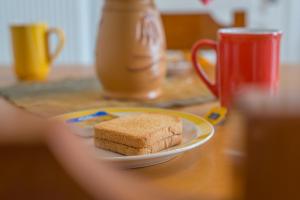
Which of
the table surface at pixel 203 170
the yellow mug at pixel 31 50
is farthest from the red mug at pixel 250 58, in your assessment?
the yellow mug at pixel 31 50

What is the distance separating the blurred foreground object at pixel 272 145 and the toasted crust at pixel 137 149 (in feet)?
1.16

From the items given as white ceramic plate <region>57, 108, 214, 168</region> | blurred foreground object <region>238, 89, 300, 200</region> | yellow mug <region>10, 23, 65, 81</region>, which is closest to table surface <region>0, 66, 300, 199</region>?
white ceramic plate <region>57, 108, 214, 168</region>

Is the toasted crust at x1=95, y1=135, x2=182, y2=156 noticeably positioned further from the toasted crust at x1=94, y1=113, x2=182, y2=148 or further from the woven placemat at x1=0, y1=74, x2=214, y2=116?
the woven placemat at x1=0, y1=74, x2=214, y2=116

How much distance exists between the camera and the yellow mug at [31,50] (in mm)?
1167

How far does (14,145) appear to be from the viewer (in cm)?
20

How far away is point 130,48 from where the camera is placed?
3.09ft

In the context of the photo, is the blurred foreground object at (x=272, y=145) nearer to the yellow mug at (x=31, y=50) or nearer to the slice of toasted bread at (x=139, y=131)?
the slice of toasted bread at (x=139, y=131)

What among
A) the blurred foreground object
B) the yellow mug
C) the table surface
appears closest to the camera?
the blurred foreground object

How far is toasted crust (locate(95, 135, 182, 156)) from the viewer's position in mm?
567

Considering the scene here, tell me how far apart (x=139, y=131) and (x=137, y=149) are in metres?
0.03

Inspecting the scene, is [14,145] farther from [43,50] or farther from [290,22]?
[290,22]

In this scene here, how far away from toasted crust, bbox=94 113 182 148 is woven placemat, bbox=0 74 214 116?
0.27 meters

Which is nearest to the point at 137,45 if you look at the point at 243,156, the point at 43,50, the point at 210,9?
the point at 43,50

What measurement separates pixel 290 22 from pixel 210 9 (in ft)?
1.85
